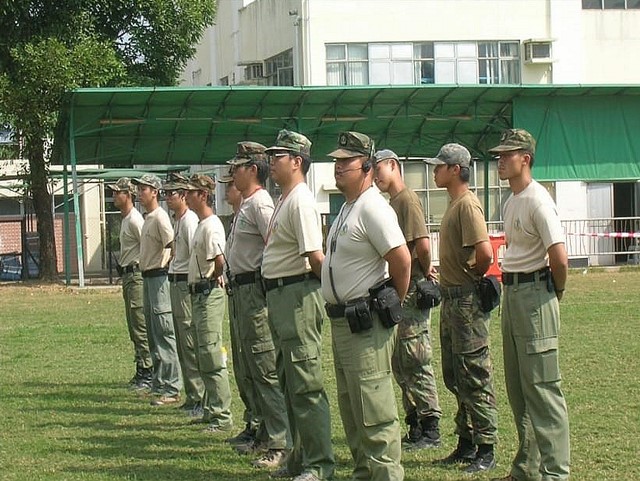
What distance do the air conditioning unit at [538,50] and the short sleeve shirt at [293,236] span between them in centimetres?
3077

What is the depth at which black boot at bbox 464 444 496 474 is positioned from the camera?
8406 mm

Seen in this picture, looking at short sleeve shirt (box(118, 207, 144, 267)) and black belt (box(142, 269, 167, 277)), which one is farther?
short sleeve shirt (box(118, 207, 144, 267))

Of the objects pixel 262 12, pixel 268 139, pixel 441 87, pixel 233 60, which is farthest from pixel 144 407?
pixel 233 60

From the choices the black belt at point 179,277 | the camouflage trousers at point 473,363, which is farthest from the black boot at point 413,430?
the black belt at point 179,277

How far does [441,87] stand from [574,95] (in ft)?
16.4

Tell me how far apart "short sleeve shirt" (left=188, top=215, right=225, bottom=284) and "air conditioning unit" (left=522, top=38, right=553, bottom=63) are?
2876 centimetres

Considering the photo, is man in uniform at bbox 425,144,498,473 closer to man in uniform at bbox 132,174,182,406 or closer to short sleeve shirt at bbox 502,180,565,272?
short sleeve shirt at bbox 502,180,565,272

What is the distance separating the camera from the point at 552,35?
38.1m

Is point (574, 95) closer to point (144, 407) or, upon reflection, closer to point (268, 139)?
point (268, 139)

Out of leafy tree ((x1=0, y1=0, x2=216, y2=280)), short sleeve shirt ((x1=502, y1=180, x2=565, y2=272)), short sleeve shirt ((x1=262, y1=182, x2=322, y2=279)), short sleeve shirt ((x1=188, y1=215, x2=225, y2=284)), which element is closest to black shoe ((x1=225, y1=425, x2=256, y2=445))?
short sleeve shirt ((x1=188, y1=215, x2=225, y2=284))

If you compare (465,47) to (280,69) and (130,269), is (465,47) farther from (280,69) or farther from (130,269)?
(130,269)

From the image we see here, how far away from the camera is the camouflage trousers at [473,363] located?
334 inches

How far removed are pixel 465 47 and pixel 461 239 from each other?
98.5 ft

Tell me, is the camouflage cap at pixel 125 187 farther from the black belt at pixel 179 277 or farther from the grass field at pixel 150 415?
the black belt at pixel 179 277
